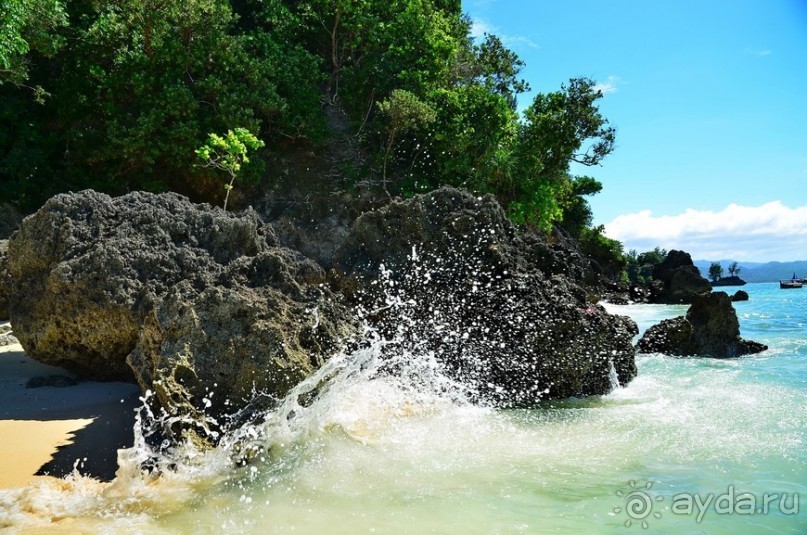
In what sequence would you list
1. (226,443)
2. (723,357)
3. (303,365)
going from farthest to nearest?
(723,357) → (303,365) → (226,443)

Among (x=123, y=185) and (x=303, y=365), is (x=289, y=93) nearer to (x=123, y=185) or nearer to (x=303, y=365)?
(x=123, y=185)

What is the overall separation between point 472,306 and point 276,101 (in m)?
15.8

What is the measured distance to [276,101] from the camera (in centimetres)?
2014

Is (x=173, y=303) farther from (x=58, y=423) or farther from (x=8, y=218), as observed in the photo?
(x=8, y=218)

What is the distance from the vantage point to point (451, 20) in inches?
1101

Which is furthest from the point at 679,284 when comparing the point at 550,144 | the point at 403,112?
the point at 403,112

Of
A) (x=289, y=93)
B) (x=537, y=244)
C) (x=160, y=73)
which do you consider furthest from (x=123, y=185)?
(x=537, y=244)

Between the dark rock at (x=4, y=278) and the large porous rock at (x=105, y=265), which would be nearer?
the large porous rock at (x=105, y=265)

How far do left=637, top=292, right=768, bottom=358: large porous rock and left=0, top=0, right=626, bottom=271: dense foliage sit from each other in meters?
12.4

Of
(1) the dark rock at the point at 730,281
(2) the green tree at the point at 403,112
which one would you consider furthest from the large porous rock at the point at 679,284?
(1) the dark rock at the point at 730,281

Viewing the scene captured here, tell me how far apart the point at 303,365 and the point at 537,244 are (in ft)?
14.5

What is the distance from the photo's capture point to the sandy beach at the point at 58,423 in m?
4.30

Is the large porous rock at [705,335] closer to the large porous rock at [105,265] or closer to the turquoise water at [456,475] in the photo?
the turquoise water at [456,475]

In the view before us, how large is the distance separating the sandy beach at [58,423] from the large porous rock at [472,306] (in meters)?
2.70
